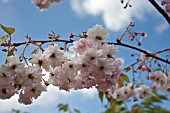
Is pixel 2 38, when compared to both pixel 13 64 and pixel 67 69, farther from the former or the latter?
pixel 67 69

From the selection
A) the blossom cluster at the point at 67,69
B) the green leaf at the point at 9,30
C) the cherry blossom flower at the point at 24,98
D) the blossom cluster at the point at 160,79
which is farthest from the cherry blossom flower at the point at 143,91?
the green leaf at the point at 9,30

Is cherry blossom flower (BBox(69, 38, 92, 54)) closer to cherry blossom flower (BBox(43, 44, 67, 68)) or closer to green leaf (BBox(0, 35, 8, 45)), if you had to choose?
cherry blossom flower (BBox(43, 44, 67, 68))

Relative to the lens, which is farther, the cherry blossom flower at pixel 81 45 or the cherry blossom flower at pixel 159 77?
the cherry blossom flower at pixel 159 77

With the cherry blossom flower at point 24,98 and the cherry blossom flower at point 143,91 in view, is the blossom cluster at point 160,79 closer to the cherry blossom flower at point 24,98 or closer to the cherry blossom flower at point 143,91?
the cherry blossom flower at point 143,91

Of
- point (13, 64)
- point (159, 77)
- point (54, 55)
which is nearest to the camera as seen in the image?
point (13, 64)

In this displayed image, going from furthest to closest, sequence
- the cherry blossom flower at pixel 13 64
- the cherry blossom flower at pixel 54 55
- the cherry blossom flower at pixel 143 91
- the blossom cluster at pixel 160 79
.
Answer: the cherry blossom flower at pixel 143 91 → the blossom cluster at pixel 160 79 → the cherry blossom flower at pixel 54 55 → the cherry blossom flower at pixel 13 64

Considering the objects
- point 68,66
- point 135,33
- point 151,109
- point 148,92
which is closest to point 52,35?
point 68,66

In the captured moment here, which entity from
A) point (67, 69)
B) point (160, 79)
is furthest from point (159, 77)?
point (67, 69)

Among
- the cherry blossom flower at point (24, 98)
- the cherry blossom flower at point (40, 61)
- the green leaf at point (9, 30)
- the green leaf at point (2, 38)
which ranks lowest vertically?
the cherry blossom flower at point (24, 98)

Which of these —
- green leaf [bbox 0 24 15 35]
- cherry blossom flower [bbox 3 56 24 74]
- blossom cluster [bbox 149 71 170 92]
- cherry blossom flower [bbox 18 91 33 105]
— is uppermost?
blossom cluster [bbox 149 71 170 92]

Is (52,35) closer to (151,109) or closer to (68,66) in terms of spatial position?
(68,66)

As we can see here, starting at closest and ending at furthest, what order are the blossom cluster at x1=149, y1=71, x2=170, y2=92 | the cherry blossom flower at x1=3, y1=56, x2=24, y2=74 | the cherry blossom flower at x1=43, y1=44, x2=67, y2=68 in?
the cherry blossom flower at x1=3, y1=56, x2=24, y2=74 < the cherry blossom flower at x1=43, y1=44, x2=67, y2=68 < the blossom cluster at x1=149, y1=71, x2=170, y2=92

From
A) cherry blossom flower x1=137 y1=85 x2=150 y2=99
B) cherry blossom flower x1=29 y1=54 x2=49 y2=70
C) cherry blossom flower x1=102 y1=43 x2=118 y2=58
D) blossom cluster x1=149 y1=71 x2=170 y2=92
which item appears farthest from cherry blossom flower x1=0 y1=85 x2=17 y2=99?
cherry blossom flower x1=137 y1=85 x2=150 y2=99

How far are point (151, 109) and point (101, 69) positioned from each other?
1.92 meters
